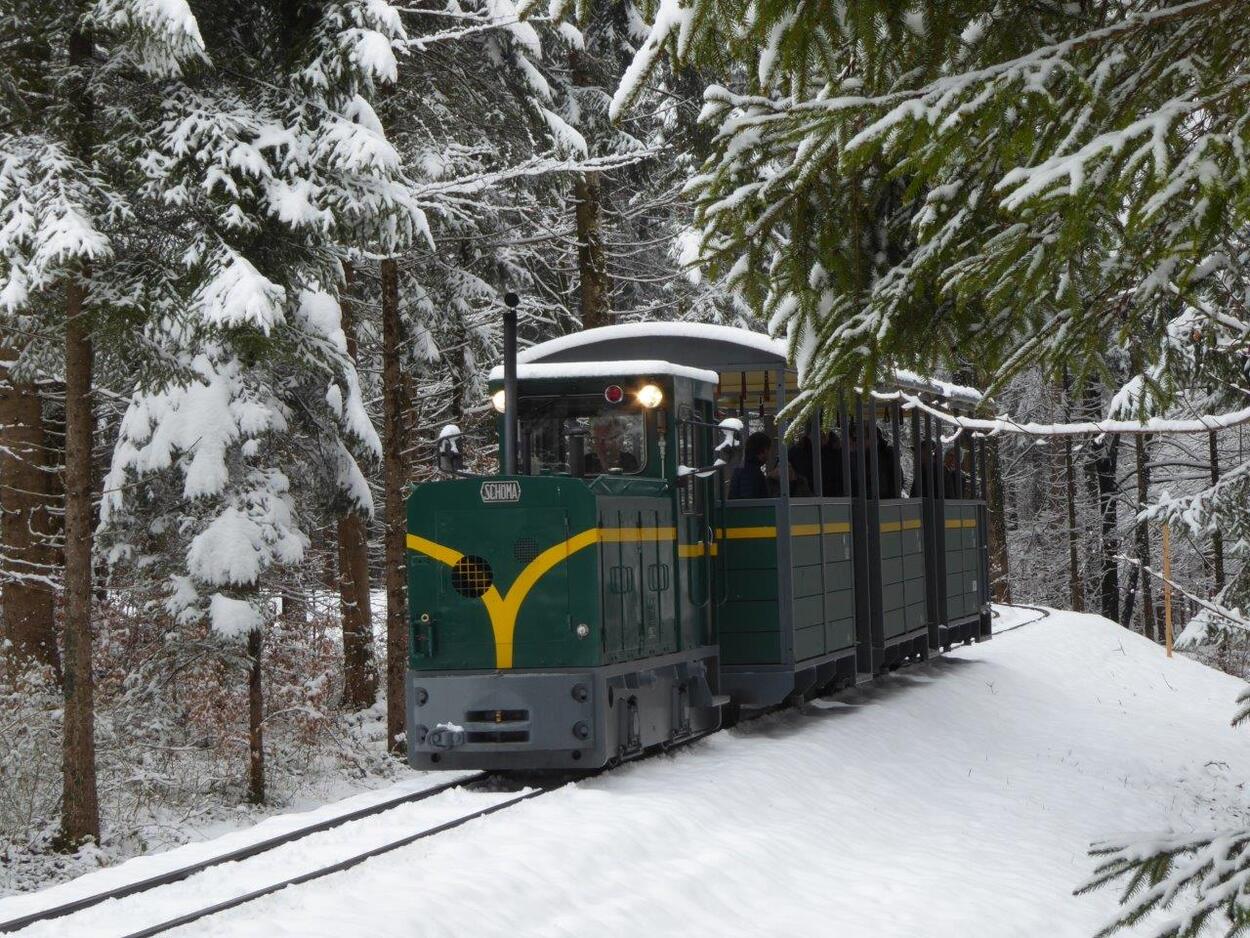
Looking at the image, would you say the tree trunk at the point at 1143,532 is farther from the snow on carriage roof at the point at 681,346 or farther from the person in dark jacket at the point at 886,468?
the snow on carriage roof at the point at 681,346

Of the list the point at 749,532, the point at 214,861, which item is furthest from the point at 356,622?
the point at 214,861

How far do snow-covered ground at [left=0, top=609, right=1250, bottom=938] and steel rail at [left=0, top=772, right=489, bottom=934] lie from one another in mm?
171

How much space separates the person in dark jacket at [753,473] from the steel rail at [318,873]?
4.10 m

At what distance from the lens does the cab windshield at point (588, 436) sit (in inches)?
458

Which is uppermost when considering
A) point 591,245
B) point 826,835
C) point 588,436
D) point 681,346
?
point 591,245

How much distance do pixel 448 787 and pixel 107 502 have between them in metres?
5.93

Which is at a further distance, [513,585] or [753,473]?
[753,473]

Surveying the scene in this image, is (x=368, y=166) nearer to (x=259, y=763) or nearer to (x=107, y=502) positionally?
(x=107, y=502)

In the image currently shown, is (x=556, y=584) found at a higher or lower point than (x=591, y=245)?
lower

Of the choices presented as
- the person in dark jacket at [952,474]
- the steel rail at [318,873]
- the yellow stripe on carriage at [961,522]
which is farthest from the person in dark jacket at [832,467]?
the steel rail at [318,873]

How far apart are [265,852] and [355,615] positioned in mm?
10775

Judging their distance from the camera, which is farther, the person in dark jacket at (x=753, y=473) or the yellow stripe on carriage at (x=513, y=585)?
the person in dark jacket at (x=753, y=473)

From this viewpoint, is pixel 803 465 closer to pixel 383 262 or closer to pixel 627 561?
pixel 627 561

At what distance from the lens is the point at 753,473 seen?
13328mm
